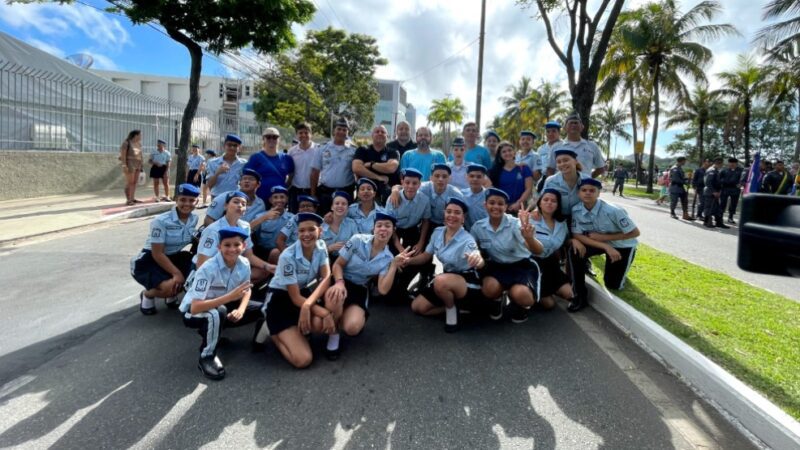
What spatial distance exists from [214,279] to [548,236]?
3331mm

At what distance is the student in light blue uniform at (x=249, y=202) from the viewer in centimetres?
484

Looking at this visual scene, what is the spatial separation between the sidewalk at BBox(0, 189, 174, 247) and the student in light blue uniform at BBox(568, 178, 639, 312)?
8.30m

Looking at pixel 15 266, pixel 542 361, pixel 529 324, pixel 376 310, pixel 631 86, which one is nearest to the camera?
pixel 542 361

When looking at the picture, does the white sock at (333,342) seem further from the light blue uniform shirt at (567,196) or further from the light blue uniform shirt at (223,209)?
the light blue uniform shirt at (567,196)

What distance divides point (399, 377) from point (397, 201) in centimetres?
226

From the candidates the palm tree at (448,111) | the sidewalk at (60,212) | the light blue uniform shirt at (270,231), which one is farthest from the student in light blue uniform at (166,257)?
the palm tree at (448,111)

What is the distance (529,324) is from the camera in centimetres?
438

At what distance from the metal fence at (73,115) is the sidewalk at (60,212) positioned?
63.7 inches

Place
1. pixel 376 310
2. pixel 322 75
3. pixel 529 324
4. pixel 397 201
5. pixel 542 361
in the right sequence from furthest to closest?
pixel 322 75 < pixel 397 201 < pixel 376 310 < pixel 529 324 < pixel 542 361

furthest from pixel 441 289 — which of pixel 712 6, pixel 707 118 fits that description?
pixel 707 118

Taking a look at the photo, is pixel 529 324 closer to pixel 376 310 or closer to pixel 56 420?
pixel 376 310

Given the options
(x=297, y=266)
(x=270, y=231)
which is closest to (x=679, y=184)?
(x=270, y=231)

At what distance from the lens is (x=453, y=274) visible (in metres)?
4.15

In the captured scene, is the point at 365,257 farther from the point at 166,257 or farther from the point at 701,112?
the point at 701,112
